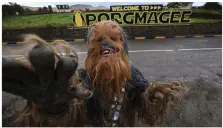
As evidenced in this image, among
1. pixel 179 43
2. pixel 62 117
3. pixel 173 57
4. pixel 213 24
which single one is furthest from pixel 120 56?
pixel 213 24

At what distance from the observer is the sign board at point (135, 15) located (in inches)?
325

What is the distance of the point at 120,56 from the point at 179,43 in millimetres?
7537

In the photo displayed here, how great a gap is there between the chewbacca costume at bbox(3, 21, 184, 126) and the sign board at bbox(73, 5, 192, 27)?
6.04 meters

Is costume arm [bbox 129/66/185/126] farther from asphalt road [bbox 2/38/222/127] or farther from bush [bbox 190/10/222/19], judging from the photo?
bush [bbox 190/10/222/19]

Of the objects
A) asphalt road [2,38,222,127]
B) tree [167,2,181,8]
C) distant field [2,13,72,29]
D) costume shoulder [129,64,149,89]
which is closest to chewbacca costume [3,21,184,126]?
costume shoulder [129,64,149,89]

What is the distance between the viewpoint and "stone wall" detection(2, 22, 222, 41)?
9362 millimetres

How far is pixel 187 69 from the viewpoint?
20.9 feet

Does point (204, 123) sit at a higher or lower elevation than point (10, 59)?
lower

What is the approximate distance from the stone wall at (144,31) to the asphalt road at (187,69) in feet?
1.51

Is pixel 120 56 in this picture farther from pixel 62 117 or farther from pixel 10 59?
pixel 10 59

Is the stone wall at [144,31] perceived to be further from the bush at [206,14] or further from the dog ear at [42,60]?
the dog ear at [42,60]

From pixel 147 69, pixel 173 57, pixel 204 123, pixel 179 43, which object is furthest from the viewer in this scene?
pixel 179 43

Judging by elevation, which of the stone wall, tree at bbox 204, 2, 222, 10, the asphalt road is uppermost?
tree at bbox 204, 2, 222, 10

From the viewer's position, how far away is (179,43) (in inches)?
359
